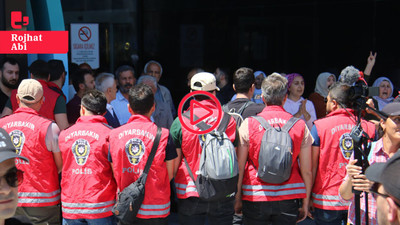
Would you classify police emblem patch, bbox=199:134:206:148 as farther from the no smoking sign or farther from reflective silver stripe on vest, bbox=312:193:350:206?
the no smoking sign

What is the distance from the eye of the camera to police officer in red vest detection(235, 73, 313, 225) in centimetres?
421

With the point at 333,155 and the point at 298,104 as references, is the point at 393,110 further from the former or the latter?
the point at 298,104

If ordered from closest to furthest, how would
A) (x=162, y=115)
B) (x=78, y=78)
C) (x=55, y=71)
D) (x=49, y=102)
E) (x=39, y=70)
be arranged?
(x=49, y=102), (x=39, y=70), (x=55, y=71), (x=78, y=78), (x=162, y=115)

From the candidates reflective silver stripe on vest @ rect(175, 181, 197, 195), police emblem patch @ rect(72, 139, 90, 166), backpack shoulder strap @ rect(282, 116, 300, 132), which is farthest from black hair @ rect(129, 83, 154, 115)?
backpack shoulder strap @ rect(282, 116, 300, 132)

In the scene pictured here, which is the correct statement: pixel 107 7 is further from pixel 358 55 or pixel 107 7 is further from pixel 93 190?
pixel 93 190

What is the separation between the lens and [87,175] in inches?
160

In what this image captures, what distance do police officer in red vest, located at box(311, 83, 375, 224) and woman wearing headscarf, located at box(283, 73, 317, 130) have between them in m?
2.05

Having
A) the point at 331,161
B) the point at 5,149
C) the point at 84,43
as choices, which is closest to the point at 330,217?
the point at 331,161

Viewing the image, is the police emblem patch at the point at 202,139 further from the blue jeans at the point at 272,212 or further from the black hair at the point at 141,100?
the blue jeans at the point at 272,212

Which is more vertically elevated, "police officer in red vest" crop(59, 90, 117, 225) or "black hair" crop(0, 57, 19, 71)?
"black hair" crop(0, 57, 19, 71)

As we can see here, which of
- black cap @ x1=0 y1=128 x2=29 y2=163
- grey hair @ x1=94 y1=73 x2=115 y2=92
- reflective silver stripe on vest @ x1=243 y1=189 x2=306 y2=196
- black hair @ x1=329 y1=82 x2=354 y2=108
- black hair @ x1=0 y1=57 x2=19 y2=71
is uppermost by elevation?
black hair @ x1=0 y1=57 x2=19 y2=71

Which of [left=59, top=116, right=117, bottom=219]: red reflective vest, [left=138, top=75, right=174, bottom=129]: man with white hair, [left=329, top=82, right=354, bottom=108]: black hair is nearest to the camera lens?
[left=59, top=116, right=117, bottom=219]: red reflective vest

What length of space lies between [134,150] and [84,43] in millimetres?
4688

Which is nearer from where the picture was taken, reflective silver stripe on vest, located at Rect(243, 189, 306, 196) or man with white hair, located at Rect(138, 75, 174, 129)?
reflective silver stripe on vest, located at Rect(243, 189, 306, 196)
